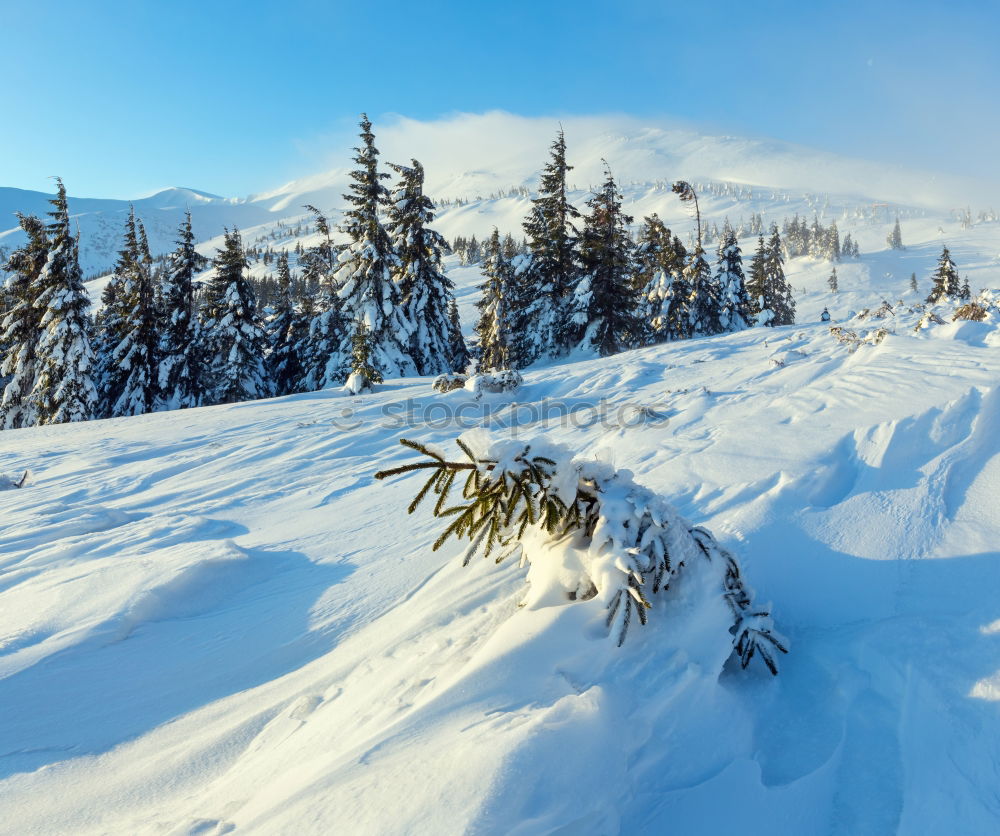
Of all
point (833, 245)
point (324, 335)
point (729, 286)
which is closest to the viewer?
point (324, 335)

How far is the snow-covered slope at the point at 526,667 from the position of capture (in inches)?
64.8

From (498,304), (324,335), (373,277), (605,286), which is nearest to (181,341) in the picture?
(324,335)

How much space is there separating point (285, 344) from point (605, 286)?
1993 centimetres

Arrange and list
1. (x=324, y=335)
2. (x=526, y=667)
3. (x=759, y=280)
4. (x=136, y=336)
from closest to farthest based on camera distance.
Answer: (x=526, y=667) < (x=136, y=336) < (x=324, y=335) < (x=759, y=280)

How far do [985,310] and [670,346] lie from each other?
608cm

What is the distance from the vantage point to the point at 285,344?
31.5 metres

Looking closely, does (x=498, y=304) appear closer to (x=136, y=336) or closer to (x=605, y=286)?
(x=605, y=286)

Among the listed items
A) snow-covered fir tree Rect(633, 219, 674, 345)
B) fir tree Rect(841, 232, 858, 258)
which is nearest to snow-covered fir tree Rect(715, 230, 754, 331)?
snow-covered fir tree Rect(633, 219, 674, 345)

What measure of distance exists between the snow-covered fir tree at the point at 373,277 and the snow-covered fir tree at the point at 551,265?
6259 mm

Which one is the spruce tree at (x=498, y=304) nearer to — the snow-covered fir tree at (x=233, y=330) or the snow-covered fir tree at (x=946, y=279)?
the snow-covered fir tree at (x=233, y=330)

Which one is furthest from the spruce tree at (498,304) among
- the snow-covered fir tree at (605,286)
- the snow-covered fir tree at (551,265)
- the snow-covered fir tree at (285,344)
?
the snow-covered fir tree at (285,344)

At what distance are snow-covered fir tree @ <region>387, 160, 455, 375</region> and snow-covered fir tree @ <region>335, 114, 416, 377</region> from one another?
0.62 m

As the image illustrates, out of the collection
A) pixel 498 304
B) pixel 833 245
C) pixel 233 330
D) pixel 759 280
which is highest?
pixel 833 245

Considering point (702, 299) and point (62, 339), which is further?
point (702, 299)
